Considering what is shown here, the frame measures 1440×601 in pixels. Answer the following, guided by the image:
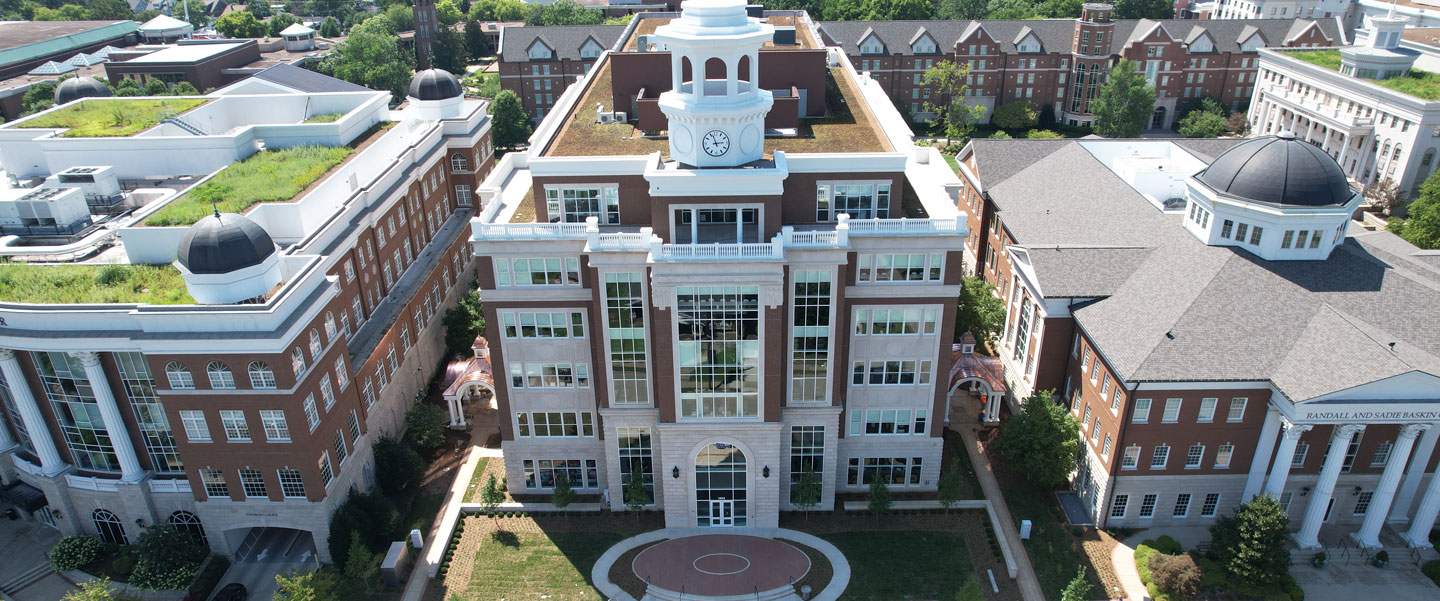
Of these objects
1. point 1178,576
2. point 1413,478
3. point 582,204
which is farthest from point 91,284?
point 1413,478

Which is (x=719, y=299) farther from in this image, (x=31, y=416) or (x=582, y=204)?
(x=31, y=416)

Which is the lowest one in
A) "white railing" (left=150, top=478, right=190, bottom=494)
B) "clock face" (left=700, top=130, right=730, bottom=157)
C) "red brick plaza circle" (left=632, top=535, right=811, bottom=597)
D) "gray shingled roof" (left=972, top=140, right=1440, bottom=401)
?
"red brick plaza circle" (left=632, top=535, right=811, bottom=597)

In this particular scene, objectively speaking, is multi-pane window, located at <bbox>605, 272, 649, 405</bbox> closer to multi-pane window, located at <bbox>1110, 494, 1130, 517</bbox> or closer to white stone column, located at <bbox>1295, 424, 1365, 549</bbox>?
multi-pane window, located at <bbox>1110, 494, 1130, 517</bbox>

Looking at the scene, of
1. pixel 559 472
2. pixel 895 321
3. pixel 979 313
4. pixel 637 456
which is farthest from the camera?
pixel 979 313

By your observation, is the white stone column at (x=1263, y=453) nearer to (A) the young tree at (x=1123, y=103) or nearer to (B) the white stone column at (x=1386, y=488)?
(B) the white stone column at (x=1386, y=488)

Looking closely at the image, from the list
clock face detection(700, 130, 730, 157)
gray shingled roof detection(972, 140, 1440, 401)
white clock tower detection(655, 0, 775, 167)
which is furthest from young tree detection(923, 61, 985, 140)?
clock face detection(700, 130, 730, 157)

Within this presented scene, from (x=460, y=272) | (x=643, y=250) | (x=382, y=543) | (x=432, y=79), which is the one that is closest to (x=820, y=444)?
(x=643, y=250)

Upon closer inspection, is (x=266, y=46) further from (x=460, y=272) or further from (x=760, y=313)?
(x=760, y=313)
